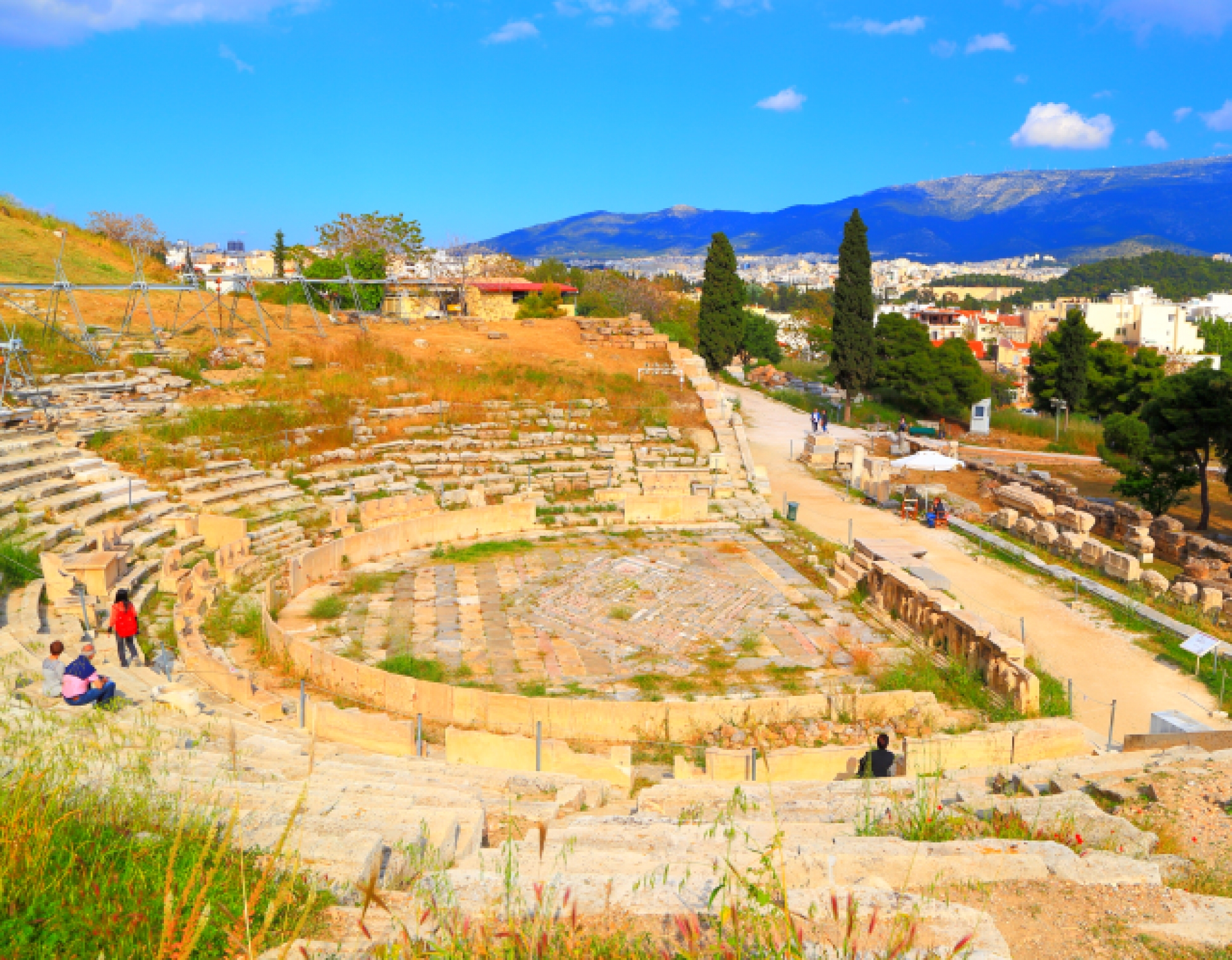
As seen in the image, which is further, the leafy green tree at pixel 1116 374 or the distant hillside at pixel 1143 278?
the distant hillside at pixel 1143 278

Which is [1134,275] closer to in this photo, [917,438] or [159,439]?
[917,438]

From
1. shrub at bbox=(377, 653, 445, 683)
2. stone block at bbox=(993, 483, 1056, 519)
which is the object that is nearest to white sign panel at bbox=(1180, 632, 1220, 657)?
shrub at bbox=(377, 653, 445, 683)

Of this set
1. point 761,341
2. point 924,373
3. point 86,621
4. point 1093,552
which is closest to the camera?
point 86,621

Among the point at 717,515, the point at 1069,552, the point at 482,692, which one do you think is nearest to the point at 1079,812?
the point at 482,692

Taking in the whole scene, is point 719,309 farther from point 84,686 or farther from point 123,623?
point 84,686

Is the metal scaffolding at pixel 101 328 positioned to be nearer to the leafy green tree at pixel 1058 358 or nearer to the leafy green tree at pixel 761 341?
the leafy green tree at pixel 1058 358

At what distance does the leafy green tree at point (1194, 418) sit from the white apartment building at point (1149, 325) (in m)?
69.3

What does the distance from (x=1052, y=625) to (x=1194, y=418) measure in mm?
13093

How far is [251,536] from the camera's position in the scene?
18.6 meters

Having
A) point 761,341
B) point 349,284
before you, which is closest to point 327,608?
point 349,284

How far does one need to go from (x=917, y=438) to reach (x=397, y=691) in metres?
28.3

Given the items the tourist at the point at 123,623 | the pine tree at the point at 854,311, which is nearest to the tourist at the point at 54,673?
the tourist at the point at 123,623

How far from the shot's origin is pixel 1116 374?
45500 millimetres

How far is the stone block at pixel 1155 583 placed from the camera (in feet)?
58.8
